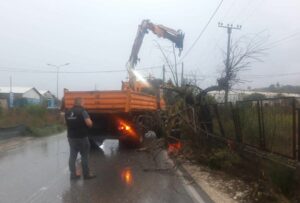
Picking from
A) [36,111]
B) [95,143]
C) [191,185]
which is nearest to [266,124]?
[191,185]

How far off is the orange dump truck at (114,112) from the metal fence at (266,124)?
3.43m

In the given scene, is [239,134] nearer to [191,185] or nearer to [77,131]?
[191,185]

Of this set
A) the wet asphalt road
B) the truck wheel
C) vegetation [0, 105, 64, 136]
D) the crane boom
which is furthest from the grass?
vegetation [0, 105, 64, 136]

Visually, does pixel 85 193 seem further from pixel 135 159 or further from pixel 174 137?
pixel 174 137

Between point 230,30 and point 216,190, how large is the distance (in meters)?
38.8

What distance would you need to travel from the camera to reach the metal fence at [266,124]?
29.1ft

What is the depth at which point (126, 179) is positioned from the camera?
35.3 feet

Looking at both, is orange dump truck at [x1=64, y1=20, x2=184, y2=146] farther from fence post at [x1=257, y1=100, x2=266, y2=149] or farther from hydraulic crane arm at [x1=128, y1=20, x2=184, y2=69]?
fence post at [x1=257, y1=100, x2=266, y2=149]

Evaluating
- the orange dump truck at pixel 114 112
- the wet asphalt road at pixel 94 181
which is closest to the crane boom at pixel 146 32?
the orange dump truck at pixel 114 112

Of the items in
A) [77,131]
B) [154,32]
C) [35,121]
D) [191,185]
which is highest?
[154,32]

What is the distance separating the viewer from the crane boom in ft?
77.9

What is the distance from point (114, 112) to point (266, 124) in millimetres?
6854

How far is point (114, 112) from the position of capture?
1644 cm

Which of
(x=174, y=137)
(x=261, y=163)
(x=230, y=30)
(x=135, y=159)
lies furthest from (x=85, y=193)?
(x=230, y=30)
